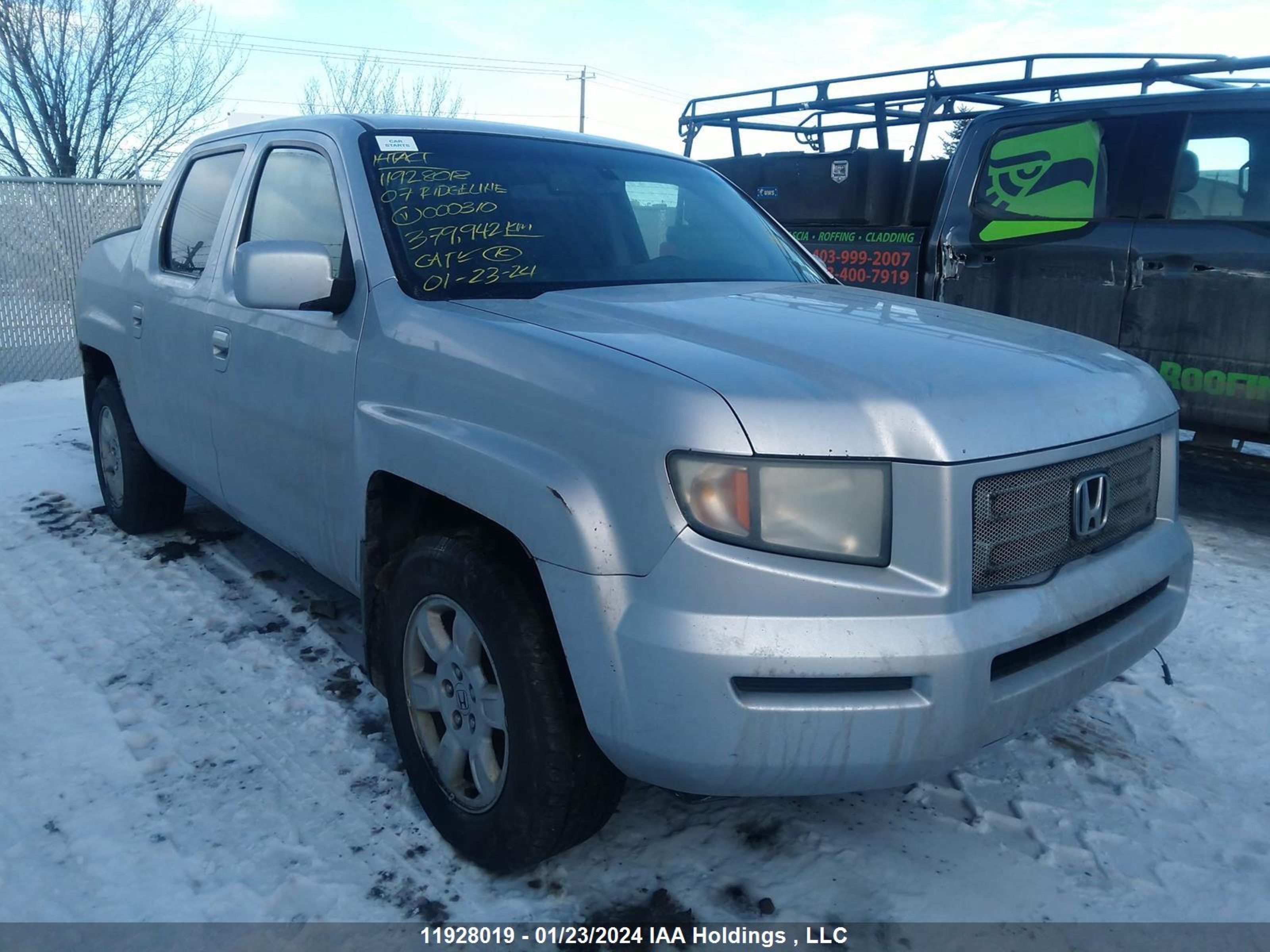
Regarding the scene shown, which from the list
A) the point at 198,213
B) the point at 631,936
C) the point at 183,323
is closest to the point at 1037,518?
the point at 631,936

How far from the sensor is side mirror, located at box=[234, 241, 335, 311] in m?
2.64

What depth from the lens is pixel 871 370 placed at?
2057 millimetres

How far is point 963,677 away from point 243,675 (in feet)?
8.00

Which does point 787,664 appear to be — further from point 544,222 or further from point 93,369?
point 93,369

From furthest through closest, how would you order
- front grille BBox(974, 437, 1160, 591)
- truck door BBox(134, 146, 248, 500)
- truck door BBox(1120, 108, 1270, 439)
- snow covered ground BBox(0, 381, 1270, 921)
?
truck door BBox(1120, 108, 1270, 439)
truck door BBox(134, 146, 248, 500)
snow covered ground BBox(0, 381, 1270, 921)
front grille BBox(974, 437, 1160, 591)

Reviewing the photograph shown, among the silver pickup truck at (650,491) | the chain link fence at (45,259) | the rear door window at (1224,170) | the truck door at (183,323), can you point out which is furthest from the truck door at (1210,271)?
the chain link fence at (45,259)

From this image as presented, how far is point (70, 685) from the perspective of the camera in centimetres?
331

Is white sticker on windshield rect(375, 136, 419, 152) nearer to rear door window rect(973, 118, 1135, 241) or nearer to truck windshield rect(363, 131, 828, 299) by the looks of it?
truck windshield rect(363, 131, 828, 299)

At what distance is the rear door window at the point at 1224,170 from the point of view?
15.8 ft

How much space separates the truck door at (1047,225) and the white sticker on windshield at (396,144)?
3710 mm

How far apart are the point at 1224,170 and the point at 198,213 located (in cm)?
465

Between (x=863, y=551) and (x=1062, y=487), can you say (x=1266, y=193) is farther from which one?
(x=863, y=551)

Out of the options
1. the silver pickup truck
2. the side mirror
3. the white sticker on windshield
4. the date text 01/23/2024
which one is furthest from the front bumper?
the white sticker on windshield

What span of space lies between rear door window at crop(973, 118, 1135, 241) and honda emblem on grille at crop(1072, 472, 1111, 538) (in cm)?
357
